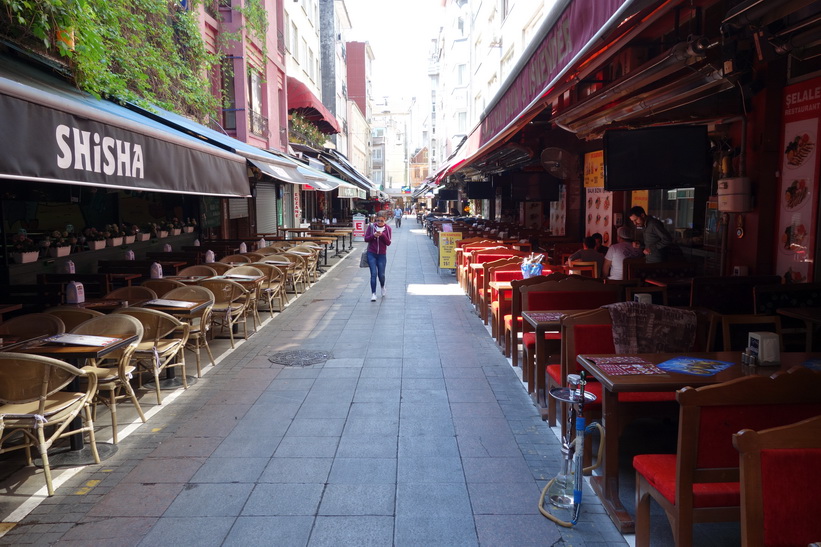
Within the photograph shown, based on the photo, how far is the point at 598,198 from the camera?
1294cm

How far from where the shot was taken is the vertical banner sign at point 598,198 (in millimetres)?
11867

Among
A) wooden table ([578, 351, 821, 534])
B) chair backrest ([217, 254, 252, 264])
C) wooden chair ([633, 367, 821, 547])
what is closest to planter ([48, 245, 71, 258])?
chair backrest ([217, 254, 252, 264])

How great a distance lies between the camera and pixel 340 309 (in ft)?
36.3

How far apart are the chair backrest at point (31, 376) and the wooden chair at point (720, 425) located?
12.4 ft

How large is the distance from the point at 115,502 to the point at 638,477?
3.30 metres

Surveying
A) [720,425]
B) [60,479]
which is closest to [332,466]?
[60,479]

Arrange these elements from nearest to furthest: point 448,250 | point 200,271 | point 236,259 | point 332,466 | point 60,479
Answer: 1. point 60,479
2. point 332,466
3. point 200,271
4. point 236,259
5. point 448,250

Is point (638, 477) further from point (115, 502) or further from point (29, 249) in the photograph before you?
point (29, 249)

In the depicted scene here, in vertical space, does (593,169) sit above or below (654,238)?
above

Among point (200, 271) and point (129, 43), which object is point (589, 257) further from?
point (129, 43)

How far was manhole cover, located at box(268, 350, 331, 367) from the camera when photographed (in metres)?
7.32

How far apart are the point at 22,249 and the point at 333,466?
6.20m

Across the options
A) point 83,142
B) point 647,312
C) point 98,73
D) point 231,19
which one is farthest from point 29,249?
point 231,19

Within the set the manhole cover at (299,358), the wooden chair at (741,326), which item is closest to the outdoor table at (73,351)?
the manhole cover at (299,358)
